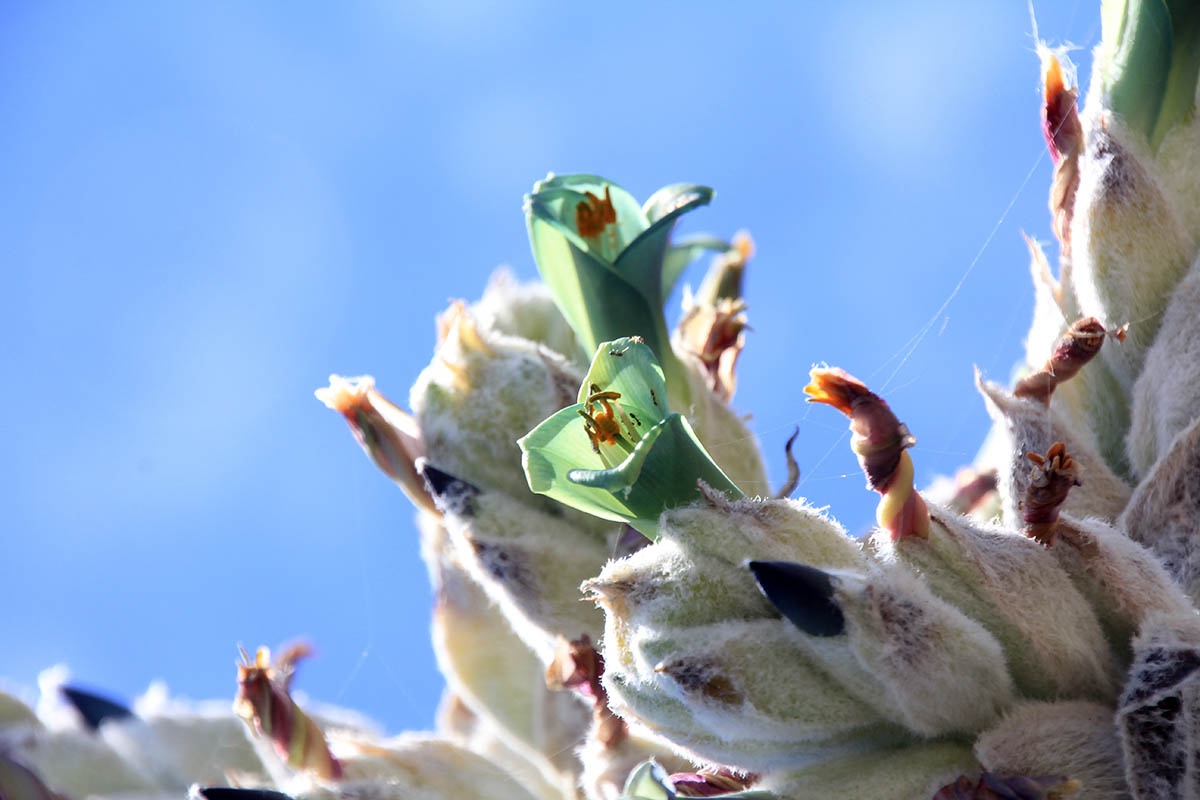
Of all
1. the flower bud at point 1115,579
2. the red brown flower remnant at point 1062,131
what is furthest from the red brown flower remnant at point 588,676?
the red brown flower remnant at point 1062,131

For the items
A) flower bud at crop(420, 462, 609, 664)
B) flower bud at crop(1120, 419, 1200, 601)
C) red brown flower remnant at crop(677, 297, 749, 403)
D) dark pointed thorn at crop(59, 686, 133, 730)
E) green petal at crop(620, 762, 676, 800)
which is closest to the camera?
green petal at crop(620, 762, 676, 800)

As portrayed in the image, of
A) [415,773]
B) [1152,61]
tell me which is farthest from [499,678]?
[1152,61]

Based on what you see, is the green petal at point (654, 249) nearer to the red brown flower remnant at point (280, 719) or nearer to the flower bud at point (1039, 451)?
the flower bud at point (1039, 451)

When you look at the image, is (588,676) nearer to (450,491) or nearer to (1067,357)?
(450,491)

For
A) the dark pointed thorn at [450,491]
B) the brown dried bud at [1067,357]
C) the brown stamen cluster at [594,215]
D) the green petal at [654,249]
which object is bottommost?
the dark pointed thorn at [450,491]

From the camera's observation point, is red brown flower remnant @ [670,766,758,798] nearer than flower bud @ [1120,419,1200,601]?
Yes

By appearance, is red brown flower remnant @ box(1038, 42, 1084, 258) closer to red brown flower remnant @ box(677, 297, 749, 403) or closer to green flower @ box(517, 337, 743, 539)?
red brown flower remnant @ box(677, 297, 749, 403)

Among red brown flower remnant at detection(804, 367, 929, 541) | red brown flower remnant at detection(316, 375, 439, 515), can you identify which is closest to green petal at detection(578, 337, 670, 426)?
Answer: red brown flower remnant at detection(804, 367, 929, 541)

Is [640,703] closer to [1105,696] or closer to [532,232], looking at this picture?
[1105,696]
